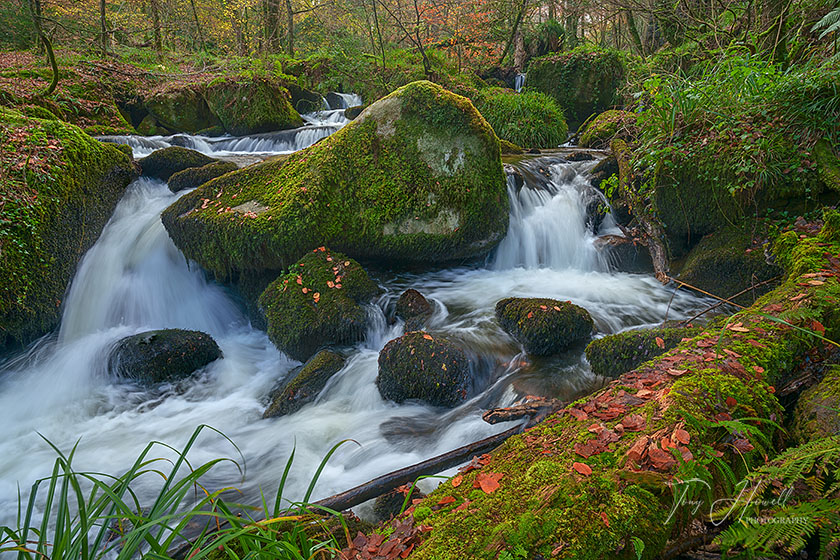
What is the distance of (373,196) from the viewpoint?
6.23m

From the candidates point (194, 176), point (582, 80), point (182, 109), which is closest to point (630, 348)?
point (194, 176)

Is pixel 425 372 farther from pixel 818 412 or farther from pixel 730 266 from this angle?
pixel 730 266

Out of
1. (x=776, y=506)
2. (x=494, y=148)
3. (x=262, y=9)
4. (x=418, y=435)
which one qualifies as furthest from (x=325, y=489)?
(x=262, y=9)

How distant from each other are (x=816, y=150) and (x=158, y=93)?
14.0 m

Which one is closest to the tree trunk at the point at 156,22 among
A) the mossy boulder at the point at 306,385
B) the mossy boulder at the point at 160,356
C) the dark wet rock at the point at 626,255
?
the mossy boulder at the point at 160,356

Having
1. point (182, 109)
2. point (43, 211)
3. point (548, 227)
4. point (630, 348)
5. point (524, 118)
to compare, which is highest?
point (182, 109)

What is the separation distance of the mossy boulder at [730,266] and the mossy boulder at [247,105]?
10.7 meters

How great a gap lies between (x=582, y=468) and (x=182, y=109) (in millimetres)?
13849

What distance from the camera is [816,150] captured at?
481cm

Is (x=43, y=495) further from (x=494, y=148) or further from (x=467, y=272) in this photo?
(x=494, y=148)

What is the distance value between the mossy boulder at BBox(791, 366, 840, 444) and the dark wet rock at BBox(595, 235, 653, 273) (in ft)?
15.6

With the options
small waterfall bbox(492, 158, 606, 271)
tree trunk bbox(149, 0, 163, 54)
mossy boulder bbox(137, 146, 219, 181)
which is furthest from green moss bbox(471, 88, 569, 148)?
tree trunk bbox(149, 0, 163, 54)

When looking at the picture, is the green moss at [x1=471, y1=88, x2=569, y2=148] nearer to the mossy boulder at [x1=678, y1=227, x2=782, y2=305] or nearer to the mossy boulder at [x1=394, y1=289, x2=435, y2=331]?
the mossy boulder at [x1=678, y1=227, x2=782, y2=305]

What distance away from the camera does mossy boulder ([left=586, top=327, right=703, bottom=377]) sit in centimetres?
365
